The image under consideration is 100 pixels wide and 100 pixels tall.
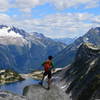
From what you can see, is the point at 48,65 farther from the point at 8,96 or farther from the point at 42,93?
the point at 8,96

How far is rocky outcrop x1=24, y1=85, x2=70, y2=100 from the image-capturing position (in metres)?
45.3

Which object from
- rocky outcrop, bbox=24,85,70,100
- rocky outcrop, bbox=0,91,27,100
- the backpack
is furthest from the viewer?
the backpack

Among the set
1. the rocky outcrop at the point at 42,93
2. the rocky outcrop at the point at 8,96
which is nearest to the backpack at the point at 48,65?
the rocky outcrop at the point at 42,93

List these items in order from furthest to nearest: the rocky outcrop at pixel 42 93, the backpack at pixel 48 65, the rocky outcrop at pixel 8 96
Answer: the backpack at pixel 48 65, the rocky outcrop at pixel 42 93, the rocky outcrop at pixel 8 96

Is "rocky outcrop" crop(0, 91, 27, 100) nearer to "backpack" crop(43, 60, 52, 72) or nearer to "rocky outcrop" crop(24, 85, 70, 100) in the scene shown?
"rocky outcrop" crop(24, 85, 70, 100)

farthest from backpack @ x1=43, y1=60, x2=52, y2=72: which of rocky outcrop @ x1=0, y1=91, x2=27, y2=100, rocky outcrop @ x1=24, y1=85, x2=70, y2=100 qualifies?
rocky outcrop @ x1=0, y1=91, x2=27, y2=100

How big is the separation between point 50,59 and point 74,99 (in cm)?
9127

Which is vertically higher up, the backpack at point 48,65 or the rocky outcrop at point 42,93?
the backpack at point 48,65

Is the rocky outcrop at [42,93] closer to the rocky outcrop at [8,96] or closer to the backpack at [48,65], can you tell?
the backpack at [48,65]

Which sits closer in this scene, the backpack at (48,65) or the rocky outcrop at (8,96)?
the rocky outcrop at (8,96)

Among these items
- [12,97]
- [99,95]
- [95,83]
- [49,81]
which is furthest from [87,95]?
[12,97]

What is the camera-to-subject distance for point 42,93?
4650cm

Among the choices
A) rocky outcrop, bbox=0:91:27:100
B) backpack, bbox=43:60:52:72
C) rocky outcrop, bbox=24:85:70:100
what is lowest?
rocky outcrop, bbox=24:85:70:100

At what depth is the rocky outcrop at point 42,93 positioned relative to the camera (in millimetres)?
45275
